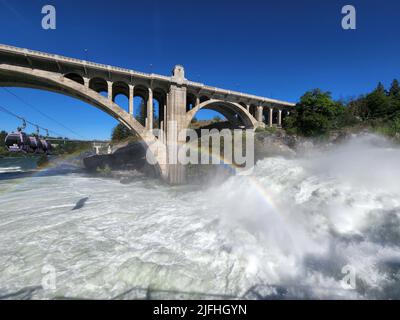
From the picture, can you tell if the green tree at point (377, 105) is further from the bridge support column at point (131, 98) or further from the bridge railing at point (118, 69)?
the bridge support column at point (131, 98)

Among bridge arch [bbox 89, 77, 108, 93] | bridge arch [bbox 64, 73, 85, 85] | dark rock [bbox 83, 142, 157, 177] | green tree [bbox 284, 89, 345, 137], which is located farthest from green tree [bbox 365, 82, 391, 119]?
bridge arch [bbox 64, 73, 85, 85]

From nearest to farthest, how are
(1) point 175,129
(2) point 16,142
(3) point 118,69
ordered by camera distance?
(2) point 16,142, (3) point 118,69, (1) point 175,129

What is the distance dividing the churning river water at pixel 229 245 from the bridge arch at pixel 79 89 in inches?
346

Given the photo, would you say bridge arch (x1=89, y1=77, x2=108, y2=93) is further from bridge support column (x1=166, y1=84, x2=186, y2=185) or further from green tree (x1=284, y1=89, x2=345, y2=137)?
green tree (x1=284, y1=89, x2=345, y2=137)

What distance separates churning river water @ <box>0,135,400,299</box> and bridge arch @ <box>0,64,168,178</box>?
8.79 meters

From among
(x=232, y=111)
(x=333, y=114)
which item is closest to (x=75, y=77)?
(x=232, y=111)

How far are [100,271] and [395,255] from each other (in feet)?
20.9

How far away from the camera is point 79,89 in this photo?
13695 mm

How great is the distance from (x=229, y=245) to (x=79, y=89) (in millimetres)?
14774

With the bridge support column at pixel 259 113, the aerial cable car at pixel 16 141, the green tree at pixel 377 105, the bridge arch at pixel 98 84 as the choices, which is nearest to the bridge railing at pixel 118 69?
the bridge support column at pixel 259 113

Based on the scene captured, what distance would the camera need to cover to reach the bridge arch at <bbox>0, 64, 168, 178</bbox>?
495 inches

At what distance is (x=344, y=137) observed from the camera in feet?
55.4

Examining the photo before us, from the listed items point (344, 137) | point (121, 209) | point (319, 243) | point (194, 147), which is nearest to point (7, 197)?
point (121, 209)

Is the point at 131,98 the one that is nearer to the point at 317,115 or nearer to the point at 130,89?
the point at 130,89
